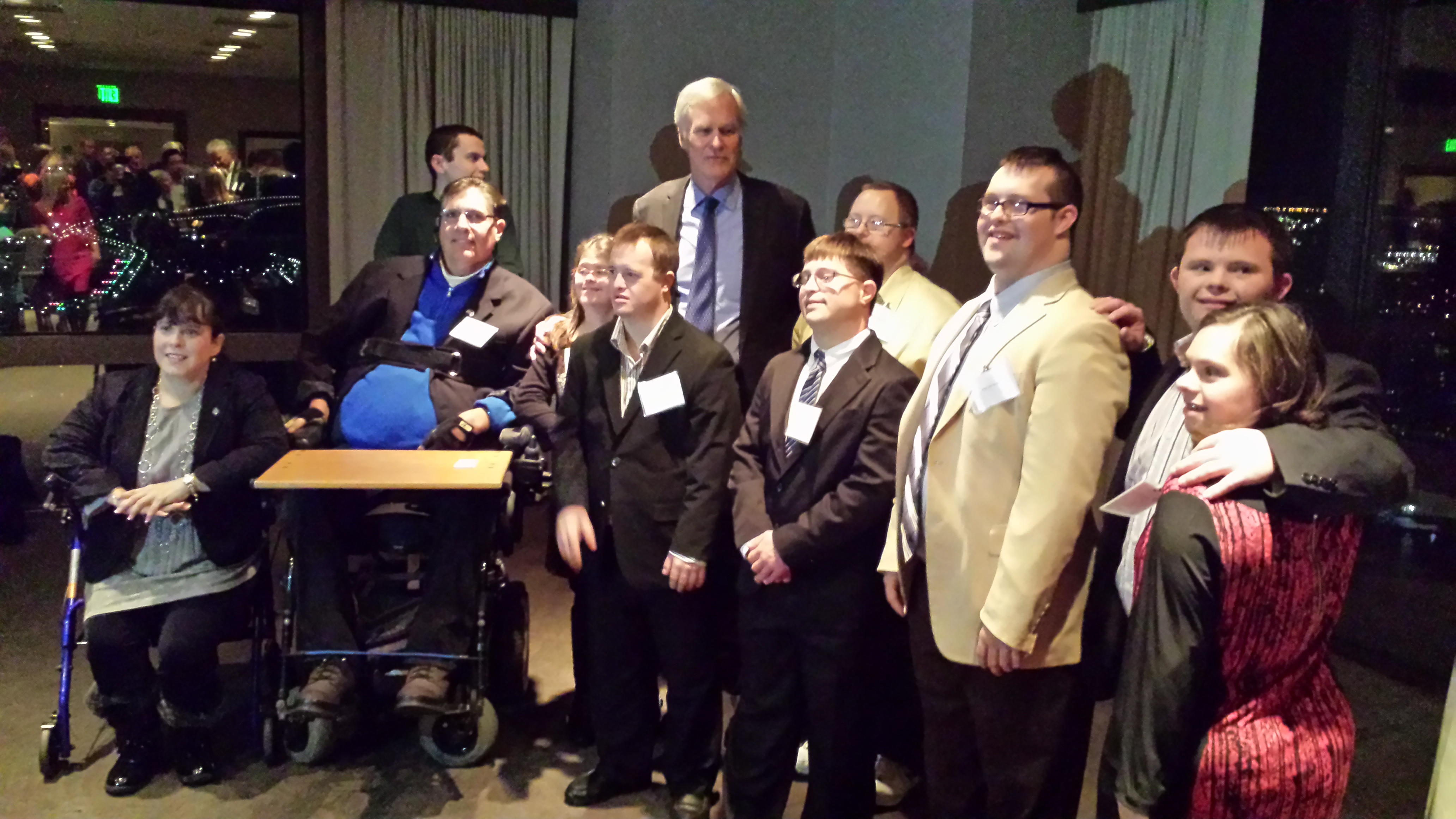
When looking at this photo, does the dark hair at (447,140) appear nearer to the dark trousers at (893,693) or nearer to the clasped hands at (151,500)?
the clasped hands at (151,500)

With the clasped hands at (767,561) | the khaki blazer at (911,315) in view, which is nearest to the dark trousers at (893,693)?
the clasped hands at (767,561)

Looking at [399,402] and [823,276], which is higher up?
[823,276]

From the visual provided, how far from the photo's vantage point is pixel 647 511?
2340 millimetres

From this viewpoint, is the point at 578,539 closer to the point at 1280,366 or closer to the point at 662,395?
the point at 662,395

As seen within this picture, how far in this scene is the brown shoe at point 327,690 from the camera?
2.46 m

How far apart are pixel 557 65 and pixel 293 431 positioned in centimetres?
241

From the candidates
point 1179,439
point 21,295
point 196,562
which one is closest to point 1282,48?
point 1179,439

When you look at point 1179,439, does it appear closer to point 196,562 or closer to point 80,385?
point 196,562

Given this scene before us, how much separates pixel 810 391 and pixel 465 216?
4.16 feet

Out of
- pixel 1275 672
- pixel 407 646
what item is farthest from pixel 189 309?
pixel 1275 672

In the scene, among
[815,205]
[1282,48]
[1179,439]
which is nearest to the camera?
[1179,439]

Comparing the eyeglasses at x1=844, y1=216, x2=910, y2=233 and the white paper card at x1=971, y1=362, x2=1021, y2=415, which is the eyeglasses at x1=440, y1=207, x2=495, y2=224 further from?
the white paper card at x1=971, y1=362, x2=1021, y2=415

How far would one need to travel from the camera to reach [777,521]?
2.21m

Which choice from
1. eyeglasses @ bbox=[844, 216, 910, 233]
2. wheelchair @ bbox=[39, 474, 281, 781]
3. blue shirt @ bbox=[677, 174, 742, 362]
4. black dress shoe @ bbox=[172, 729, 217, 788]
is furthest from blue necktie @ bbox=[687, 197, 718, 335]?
black dress shoe @ bbox=[172, 729, 217, 788]
